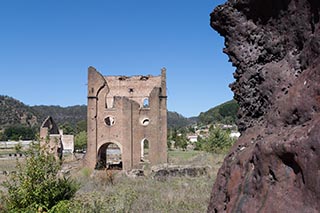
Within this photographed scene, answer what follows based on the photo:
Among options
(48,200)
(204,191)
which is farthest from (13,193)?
(204,191)

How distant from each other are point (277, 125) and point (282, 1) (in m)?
0.95

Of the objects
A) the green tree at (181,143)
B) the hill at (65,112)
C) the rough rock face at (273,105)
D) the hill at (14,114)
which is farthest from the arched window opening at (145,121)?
the hill at (65,112)

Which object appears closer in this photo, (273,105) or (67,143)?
(273,105)

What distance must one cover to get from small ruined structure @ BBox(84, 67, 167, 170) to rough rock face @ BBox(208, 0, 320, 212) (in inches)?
1010

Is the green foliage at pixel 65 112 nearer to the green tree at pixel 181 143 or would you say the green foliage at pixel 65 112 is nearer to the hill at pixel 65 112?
the hill at pixel 65 112

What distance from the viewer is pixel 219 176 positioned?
130 inches

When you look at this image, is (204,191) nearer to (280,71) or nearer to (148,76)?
(280,71)

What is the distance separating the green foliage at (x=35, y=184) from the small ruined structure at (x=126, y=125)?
1877cm

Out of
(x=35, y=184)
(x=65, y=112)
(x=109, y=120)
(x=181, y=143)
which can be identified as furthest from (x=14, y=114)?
(x=35, y=184)

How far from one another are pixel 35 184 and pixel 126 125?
775 inches

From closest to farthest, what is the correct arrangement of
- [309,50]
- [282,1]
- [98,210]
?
[309,50] → [282,1] → [98,210]

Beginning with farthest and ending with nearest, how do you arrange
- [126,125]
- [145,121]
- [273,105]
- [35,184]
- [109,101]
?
[109,101] < [145,121] < [126,125] < [35,184] < [273,105]

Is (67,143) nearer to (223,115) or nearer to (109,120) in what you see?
(109,120)

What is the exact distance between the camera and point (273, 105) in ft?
9.63
